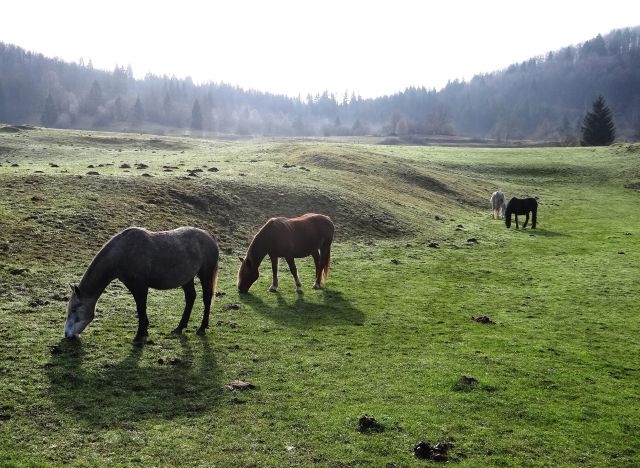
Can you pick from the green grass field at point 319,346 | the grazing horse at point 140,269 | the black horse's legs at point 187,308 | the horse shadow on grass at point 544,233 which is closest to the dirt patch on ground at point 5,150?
the green grass field at point 319,346

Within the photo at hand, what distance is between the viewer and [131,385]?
31.9 feet

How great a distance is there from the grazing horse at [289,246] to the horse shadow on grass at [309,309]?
66 centimetres

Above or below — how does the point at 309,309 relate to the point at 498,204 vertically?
below

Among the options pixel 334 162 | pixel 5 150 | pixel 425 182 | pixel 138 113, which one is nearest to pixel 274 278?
pixel 334 162

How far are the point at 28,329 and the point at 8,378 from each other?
2.66m

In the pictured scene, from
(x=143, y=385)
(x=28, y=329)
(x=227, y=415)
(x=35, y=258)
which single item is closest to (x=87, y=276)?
(x=28, y=329)

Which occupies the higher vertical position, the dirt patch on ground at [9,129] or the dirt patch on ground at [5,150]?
the dirt patch on ground at [9,129]

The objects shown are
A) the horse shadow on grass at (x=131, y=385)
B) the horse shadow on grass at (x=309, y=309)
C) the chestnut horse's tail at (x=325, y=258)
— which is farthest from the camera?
the chestnut horse's tail at (x=325, y=258)

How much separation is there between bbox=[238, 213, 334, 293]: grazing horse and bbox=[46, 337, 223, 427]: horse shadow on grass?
5707mm

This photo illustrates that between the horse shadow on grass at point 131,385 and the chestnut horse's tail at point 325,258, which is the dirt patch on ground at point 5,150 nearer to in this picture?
the chestnut horse's tail at point 325,258

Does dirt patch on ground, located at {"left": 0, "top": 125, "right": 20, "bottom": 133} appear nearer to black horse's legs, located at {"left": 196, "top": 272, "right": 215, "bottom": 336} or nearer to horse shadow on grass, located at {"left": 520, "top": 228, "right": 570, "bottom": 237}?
horse shadow on grass, located at {"left": 520, "top": 228, "right": 570, "bottom": 237}

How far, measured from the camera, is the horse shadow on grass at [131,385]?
28.8 feet

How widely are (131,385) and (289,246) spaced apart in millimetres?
8538

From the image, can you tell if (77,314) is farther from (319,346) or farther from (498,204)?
(498,204)
